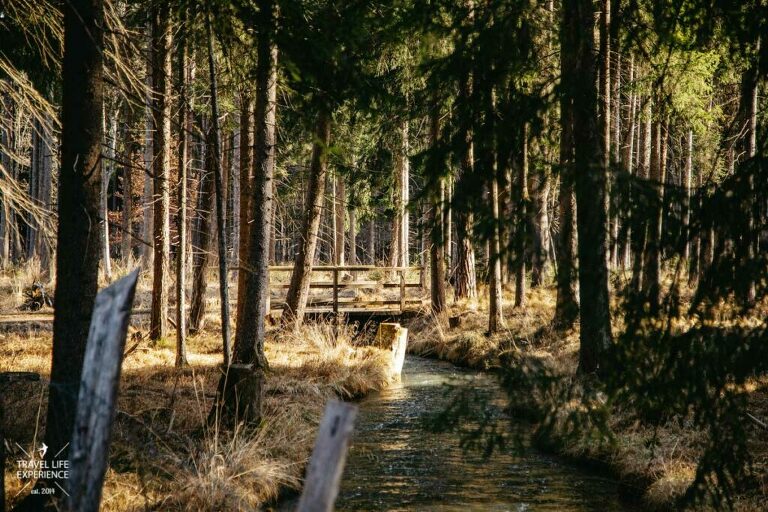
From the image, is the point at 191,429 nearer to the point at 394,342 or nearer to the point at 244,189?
the point at 244,189

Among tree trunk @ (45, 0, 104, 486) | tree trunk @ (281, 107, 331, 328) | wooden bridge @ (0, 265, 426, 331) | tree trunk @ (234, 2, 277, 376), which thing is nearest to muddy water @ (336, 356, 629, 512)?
tree trunk @ (234, 2, 277, 376)

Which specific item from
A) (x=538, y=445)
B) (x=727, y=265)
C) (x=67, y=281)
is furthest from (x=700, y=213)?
(x=538, y=445)

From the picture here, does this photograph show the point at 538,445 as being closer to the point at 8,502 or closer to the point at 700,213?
the point at 700,213

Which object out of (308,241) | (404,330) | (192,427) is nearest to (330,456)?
(192,427)

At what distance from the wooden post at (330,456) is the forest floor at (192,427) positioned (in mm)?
1922

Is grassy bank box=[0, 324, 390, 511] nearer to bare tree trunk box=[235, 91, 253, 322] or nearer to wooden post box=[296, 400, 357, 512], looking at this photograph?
bare tree trunk box=[235, 91, 253, 322]

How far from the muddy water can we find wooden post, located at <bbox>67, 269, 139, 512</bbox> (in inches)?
131

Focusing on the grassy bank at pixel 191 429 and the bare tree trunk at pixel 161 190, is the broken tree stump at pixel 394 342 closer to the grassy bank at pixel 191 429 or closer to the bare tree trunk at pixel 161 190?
the grassy bank at pixel 191 429

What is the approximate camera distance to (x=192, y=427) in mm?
7625

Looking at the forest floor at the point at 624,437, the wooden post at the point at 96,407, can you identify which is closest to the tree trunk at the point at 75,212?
the wooden post at the point at 96,407

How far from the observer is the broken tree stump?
13.9m

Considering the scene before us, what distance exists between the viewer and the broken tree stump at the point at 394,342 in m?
13.9

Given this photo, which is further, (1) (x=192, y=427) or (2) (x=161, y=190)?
(2) (x=161, y=190)

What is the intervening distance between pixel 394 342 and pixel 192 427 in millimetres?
6797
